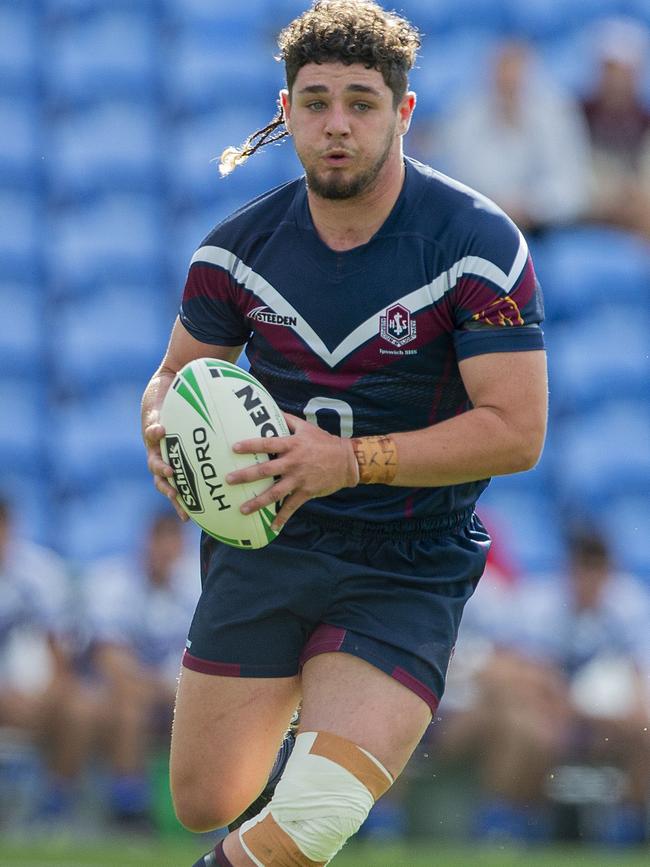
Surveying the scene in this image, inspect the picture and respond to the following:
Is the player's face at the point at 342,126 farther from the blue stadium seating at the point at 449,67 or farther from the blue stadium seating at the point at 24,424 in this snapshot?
the blue stadium seating at the point at 449,67

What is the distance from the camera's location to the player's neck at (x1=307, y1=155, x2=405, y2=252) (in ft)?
15.2

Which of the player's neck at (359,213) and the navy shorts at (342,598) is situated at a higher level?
the player's neck at (359,213)

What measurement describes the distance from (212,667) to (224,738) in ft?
0.69

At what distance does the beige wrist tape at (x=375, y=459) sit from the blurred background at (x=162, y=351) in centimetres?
479

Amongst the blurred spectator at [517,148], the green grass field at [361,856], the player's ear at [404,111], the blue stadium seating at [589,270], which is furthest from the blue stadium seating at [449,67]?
the player's ear at [404,111]

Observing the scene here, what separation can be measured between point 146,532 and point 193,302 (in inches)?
206

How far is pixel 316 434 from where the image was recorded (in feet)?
14.0

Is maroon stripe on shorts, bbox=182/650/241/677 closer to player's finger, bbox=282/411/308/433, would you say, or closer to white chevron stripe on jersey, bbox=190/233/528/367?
player's finger, bbox=282/411/308/433

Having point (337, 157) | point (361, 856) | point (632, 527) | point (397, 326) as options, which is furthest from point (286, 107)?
point (632, 527)

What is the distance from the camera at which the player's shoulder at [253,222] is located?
4770mm

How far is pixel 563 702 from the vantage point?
29.3ft

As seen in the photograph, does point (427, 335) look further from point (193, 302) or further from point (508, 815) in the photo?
point (508, 815)

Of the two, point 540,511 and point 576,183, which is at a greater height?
point 576,183

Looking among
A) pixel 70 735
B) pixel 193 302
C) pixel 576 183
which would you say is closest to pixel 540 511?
pixel 576 183
